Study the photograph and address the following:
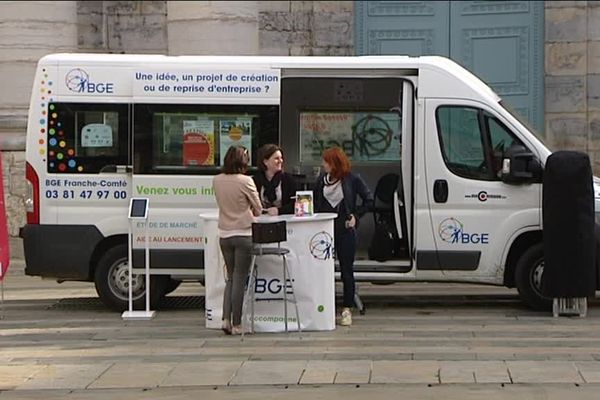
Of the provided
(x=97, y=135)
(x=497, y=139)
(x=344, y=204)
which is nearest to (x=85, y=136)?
(x=97, y=135)

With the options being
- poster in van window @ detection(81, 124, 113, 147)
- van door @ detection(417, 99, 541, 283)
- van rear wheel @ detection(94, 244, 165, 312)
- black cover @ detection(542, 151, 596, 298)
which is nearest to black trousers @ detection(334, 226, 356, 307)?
van door @ detection(417, 99, 541, 283)

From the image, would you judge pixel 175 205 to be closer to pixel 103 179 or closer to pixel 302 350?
pixel 103 179

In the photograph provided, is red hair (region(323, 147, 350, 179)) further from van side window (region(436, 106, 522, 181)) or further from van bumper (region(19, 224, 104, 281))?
van bumper (region(19, 224, 104, 281))

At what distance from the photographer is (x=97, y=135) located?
1149 cm

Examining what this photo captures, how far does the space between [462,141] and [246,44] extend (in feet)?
25.0

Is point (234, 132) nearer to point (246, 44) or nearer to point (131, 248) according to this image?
point (131, 248)

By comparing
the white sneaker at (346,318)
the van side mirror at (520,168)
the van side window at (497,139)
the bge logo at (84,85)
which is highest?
the bge logo at (84,85)

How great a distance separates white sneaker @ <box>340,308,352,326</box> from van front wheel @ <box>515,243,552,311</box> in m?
1.88

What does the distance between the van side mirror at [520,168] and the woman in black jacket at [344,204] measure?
59.3 inches

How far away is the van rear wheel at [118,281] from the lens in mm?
11594

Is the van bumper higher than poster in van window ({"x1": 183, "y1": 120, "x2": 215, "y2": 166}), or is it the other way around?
poster in van window ({"x1": 183, "y1": 120, "x2": 215, "y2": 166})

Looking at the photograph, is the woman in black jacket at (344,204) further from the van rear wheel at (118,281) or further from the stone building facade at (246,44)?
the stone building facade at (246,44)

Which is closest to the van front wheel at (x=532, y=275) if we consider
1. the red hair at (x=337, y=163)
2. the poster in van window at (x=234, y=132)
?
the red hair at (x=337, y=163)

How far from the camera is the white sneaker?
1062 centimetres
